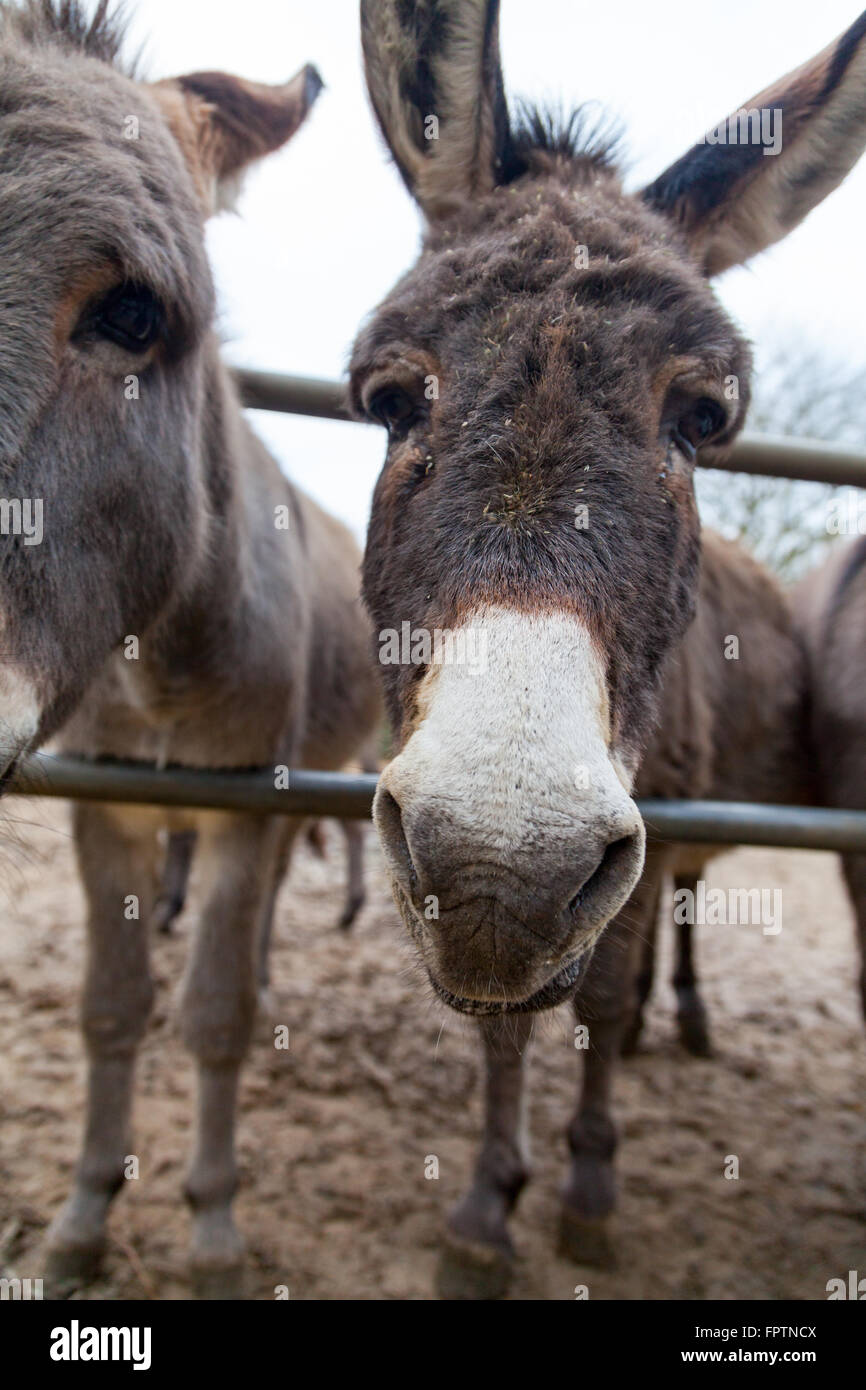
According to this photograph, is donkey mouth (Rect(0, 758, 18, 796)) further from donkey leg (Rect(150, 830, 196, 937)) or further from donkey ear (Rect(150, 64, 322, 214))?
donkey leg (Rect(150, 830, 196, 937))

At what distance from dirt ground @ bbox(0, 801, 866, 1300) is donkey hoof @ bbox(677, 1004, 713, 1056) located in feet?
0.27

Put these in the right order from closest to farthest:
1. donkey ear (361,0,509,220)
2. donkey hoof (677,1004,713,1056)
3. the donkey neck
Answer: donkey ear (361,0,509,220) → the donkey neck → donkey hoof (677,1004,713,1056)

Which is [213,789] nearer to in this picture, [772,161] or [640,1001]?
[772,161]

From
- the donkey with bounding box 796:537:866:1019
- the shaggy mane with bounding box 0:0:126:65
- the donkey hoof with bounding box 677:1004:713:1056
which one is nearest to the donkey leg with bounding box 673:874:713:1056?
the donkey hoof with bounding box 677:1004:713:1056

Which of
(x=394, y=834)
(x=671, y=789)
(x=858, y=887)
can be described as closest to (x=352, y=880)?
(x=671, y=789)

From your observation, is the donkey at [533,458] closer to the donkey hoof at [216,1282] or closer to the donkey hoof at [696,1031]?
the donkey hoof at [216,1282]

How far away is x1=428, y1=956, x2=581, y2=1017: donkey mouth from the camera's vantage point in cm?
143

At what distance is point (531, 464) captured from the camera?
151 cm

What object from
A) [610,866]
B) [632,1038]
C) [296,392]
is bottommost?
[632,1038]

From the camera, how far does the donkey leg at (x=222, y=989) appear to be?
9.88 feet

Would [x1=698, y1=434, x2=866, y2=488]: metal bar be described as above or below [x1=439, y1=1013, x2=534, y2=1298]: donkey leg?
above

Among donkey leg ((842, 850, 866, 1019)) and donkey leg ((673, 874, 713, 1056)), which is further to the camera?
donkey leg ((673, 874, 713, 1056))

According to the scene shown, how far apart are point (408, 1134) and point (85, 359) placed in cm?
352
